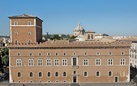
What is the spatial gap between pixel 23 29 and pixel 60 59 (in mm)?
9628

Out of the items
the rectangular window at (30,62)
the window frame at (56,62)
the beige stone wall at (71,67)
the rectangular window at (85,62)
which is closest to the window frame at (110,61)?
the beige stone wall at (71,67)

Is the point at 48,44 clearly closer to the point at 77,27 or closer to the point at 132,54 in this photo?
the point at 132,54

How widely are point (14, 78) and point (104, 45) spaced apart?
19.2 m

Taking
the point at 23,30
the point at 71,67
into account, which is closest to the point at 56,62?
the point at 71,67

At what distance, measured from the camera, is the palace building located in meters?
41.3

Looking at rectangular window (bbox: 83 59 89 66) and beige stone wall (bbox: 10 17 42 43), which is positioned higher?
beige stone wall (bbox: 10 17 42 43)

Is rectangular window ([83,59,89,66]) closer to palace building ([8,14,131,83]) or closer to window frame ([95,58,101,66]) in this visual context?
palace building ([8,14,131,83])

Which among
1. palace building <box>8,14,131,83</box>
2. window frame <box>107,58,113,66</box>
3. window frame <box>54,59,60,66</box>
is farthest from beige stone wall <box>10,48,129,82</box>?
window frame <box>107,58,113,66</box>

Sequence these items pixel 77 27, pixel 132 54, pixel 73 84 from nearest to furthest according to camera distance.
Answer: pixel 73 84
pixel 132 54
pixel 77 27

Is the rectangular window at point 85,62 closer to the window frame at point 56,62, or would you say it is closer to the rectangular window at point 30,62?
the window frame at point 56,62

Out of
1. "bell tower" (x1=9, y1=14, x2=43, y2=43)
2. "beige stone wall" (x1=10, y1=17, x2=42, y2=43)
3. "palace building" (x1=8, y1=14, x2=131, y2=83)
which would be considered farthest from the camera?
"beige stone wall" (x1=10, y1=17, x2=42, y2=43)

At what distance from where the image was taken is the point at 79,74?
41.9 meters

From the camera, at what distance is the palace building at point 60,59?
41.3 metres

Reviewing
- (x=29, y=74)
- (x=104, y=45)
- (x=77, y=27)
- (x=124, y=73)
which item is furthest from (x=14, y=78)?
(x=77, y=27)
